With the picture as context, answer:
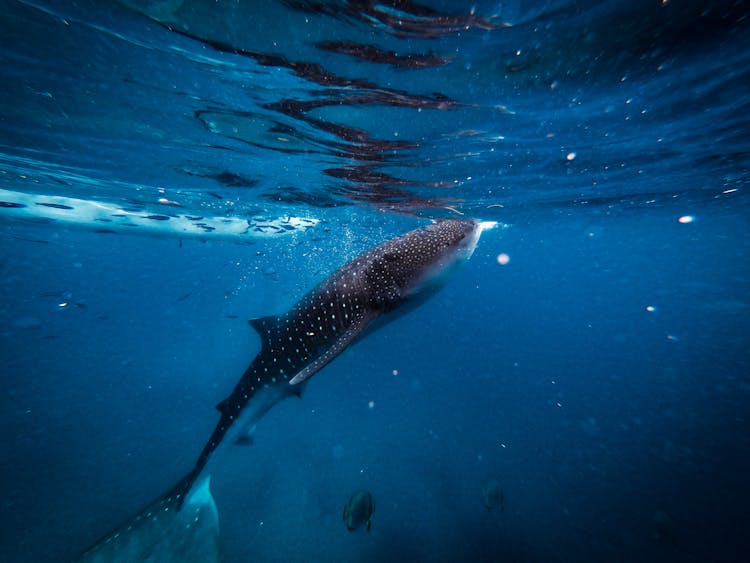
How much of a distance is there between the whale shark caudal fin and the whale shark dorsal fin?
294 cm

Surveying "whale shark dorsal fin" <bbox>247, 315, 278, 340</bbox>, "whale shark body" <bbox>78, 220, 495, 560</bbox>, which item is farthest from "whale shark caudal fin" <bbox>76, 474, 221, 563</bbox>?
"whale shark dorsal fin" <bbox>247, 315, 278, 340</bbox>

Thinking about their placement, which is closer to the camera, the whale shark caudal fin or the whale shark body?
the whale shark body

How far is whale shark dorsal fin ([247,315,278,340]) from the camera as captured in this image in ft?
16.7

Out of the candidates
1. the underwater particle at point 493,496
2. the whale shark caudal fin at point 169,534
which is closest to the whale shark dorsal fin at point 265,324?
the whale shark caudal fin at point 169,534

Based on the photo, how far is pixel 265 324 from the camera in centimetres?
516

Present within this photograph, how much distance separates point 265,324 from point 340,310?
1668 millimetres

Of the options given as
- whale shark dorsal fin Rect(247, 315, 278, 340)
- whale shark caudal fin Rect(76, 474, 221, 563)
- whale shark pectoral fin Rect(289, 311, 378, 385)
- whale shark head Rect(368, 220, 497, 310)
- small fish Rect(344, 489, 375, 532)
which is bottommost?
whale shark caudal fin Rect(76, 474, 221, 563)

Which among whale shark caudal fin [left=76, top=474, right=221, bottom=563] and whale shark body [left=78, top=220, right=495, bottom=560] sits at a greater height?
→ whale shark body [left=78, top=220, right=495, bottom=560]

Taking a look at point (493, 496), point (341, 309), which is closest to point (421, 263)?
point (341, 309)

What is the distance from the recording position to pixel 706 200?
65.0 ft

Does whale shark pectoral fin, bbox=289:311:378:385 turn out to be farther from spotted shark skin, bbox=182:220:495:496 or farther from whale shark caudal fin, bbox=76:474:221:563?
whale shark caudal fin, bbox=76:474:221:563

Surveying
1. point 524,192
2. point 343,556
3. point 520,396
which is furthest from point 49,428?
point 520,396

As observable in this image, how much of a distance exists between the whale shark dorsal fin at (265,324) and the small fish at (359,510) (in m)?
3.57

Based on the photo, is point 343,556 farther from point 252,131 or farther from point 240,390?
point 252,131
